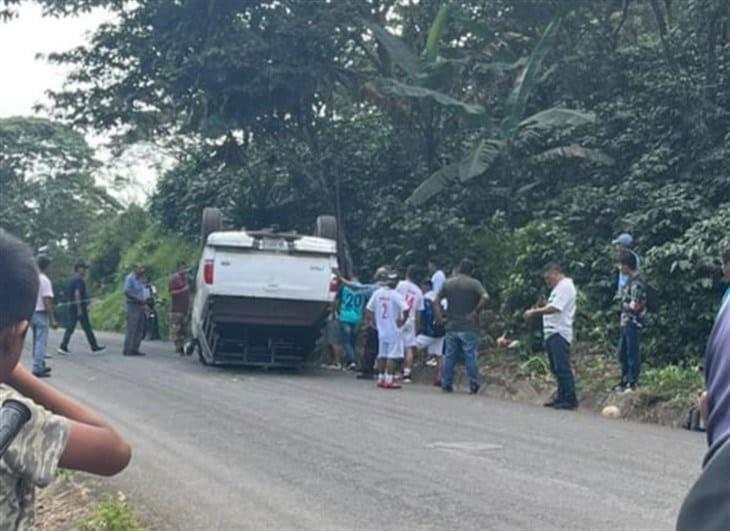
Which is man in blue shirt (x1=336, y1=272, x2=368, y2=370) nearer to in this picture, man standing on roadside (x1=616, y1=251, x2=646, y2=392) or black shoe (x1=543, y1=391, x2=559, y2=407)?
black shoe (x1=543, y1=391, x2=559, y2=407)

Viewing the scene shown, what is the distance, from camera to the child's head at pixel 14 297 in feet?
7.48

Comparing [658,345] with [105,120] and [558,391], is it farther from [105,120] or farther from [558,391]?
[105,120]

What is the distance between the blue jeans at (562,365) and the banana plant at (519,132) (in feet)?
19.1

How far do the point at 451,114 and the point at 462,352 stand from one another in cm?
749

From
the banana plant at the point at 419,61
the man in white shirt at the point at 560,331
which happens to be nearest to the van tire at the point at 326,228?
the banana plant at the point at 419,61

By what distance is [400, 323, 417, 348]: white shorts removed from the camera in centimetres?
1621

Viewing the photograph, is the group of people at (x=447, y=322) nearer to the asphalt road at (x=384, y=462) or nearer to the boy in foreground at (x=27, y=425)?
the asphalt road at (x=384, y=462)

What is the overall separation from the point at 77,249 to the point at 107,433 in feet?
164

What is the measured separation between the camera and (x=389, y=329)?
15.8 meters

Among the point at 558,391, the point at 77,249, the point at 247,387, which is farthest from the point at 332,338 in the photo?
the point at 77,249

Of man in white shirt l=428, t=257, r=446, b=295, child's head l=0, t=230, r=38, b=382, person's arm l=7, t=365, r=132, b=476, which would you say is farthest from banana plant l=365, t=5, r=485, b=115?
child's head l=0, t=230, r=38, b=382

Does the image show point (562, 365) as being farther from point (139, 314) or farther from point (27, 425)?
point (27, 425)

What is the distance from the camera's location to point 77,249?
→ 51.2m

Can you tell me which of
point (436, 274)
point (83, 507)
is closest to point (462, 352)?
point (436, 274)
